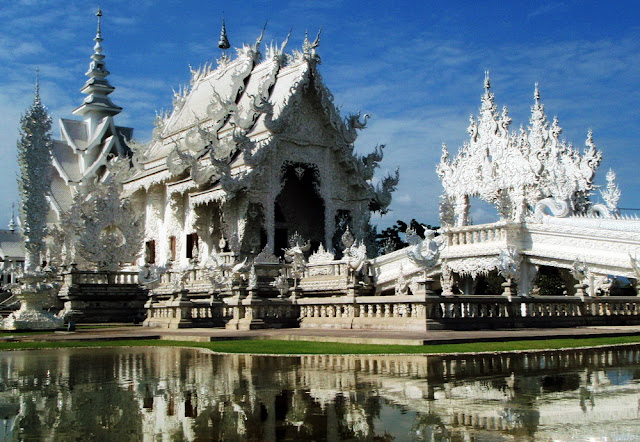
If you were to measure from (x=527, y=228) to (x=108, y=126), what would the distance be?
2733 centimetres

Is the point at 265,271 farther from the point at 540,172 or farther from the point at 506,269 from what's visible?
the point at 540,172

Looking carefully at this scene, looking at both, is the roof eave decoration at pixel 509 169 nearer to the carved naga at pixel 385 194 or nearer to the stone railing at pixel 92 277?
the carved naga at pixel 385 194

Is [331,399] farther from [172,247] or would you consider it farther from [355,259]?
[172,247]

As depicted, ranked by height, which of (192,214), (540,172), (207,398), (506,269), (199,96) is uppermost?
(199,96)

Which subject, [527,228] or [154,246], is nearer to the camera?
[527,228]

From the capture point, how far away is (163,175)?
3016cm

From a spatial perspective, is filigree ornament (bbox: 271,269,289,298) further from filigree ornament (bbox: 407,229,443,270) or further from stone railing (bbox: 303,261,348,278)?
filigree ornament (bbox: 407,229,443,270)

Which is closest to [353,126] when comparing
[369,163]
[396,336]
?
[369,163]

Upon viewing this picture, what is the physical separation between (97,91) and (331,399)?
4109 cm

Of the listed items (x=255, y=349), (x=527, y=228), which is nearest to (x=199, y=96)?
(x=527, y=228)

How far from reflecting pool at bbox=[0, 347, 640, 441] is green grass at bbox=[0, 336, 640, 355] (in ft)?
2.79

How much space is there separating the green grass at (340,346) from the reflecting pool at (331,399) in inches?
33.5

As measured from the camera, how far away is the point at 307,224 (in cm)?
2931

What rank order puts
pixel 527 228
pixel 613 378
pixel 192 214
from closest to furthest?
pixel 613 378 < pixel 527 228 < pixel 192 214
